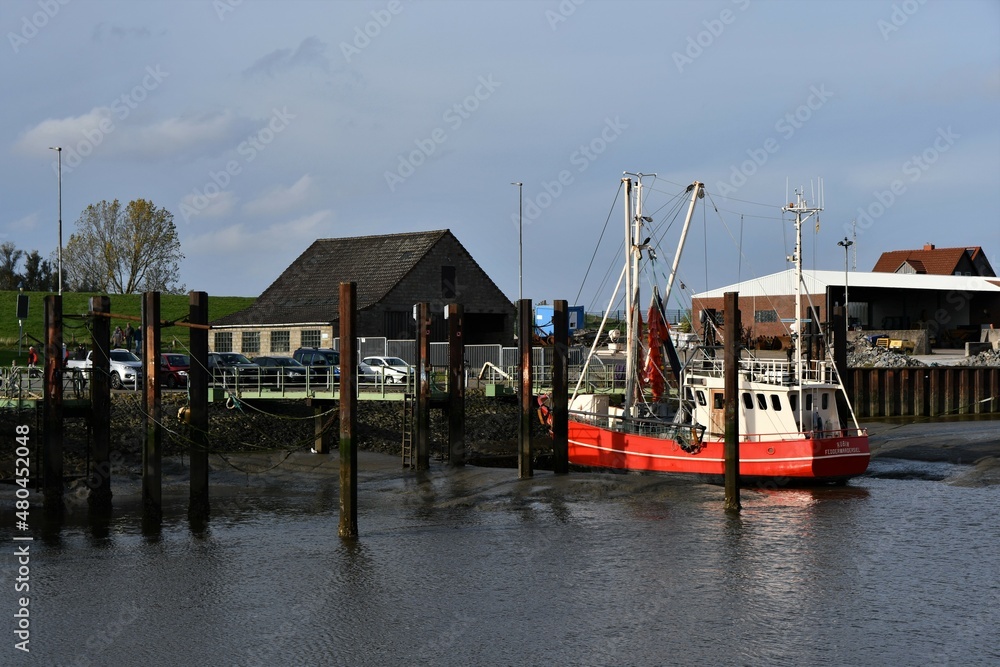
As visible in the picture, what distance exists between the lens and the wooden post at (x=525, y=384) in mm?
29641

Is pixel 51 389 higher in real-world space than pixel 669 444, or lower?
higher

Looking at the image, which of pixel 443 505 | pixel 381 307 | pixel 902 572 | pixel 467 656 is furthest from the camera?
pixel 381 307

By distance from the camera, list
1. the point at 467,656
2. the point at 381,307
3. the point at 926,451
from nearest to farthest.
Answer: the point at 467,656, the point at 926,451, the point at 381,307

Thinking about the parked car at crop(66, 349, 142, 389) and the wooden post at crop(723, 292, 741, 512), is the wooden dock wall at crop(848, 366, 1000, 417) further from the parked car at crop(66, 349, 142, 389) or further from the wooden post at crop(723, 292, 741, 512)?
the parked car at crop(66, 349, 142, 389)

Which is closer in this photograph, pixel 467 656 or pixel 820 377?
pixel 467 656

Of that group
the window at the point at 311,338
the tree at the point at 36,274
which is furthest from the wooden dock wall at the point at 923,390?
the tree at the point at 36,274

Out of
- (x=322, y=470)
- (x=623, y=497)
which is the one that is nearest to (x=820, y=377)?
(x=623, y=497)

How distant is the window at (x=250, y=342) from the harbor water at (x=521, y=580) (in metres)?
30.5

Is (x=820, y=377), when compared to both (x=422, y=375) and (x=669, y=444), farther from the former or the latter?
(x=422, y=375)

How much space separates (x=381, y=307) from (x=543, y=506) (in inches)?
1154

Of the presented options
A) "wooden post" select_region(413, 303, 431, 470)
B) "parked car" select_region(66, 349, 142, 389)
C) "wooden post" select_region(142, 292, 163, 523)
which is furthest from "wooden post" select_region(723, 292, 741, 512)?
"parked car" select_region(66, 349, 142, 389)

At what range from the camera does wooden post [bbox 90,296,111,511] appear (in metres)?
24.6

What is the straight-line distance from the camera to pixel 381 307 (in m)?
55.6

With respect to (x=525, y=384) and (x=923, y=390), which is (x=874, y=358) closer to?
(x=923, y=390)
